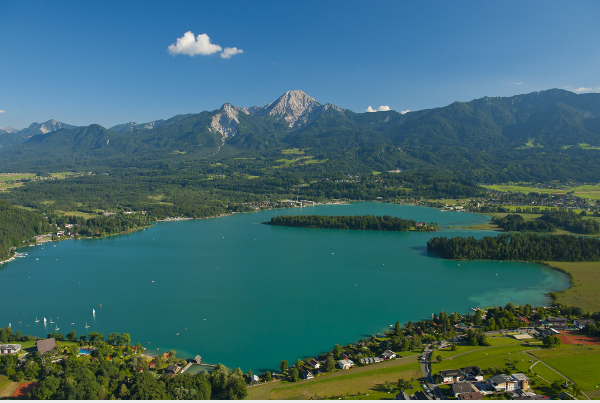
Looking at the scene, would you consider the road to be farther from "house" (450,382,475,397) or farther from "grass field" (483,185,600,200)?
"grass field" (483,185,600,200)

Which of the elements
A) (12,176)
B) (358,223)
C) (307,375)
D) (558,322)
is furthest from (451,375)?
(12,176)

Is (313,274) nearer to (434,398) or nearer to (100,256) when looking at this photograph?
(434,398)

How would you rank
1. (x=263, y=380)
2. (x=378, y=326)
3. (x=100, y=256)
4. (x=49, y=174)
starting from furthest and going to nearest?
(x=49, y=174)
(x=100, y=256)
(x=378, y=326)
(x=263, y=380)

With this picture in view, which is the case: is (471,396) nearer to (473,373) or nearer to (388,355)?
(473,373)

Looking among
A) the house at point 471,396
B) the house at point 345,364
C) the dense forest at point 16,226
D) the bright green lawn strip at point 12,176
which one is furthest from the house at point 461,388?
the bright green lawn strip at point 12,176

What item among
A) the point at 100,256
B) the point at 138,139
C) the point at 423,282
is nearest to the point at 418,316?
the point at 423,282

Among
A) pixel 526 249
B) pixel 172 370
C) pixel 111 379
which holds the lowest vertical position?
pixel 172 370
